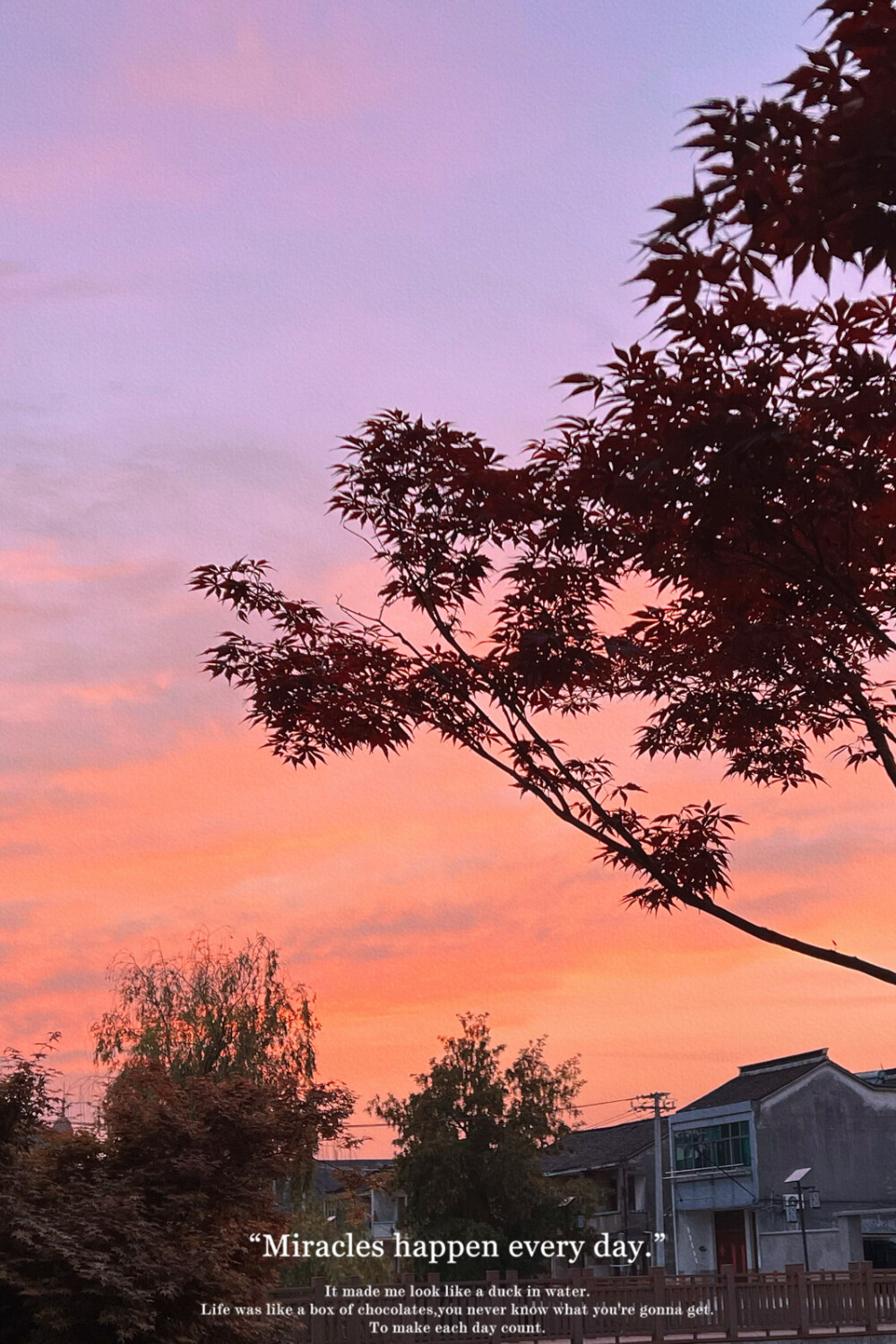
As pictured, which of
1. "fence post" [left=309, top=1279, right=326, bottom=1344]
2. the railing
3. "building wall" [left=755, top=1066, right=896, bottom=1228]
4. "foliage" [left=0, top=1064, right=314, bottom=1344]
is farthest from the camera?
"building wall" [left=755, top=1066, right=896, bottom=1228]

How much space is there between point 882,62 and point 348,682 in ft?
17.8

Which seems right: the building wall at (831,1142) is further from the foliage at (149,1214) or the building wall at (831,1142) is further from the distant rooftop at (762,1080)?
the foliage at (149,1214)

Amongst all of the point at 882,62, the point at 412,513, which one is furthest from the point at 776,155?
the point at 412,513

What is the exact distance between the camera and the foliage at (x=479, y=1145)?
35438 millimetres

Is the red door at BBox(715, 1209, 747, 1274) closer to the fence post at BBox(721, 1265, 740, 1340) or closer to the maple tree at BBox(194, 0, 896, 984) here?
the fence post at BBox(721, 1265, 740, 1340)

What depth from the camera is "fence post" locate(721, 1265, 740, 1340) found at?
2545cm

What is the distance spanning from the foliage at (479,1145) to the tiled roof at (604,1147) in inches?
536

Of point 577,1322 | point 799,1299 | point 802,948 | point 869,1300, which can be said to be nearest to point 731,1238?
point 869,1300

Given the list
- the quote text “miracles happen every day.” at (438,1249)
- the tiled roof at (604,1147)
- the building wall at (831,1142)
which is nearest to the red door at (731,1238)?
the building wall at (831,1142)

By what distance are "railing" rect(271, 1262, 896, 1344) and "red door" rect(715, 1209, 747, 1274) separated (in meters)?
17.3

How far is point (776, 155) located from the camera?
14.4ft

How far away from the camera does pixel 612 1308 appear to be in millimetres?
24609

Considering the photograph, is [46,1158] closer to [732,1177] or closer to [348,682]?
[348,682]

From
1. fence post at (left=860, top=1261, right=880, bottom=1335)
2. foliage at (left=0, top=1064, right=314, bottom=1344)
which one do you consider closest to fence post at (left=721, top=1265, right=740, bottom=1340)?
fence post at (left=860, top=1261, right=880, bottom=1335)
